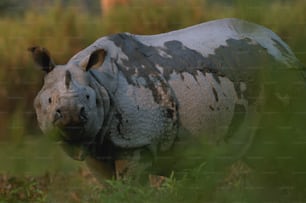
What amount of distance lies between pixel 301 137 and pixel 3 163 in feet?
Result: 3.39

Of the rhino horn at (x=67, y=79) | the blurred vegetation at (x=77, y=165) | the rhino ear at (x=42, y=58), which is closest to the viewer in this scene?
the blurred vegetation at (x=77, y=165)

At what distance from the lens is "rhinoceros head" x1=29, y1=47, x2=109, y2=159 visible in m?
5.29

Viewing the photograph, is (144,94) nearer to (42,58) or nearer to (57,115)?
(42,58)

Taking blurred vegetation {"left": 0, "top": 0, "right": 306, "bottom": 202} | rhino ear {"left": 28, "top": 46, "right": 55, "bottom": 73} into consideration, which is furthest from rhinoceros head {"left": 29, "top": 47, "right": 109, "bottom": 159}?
blurred vegetation {"left": 0, "top": 0, "right": 306, "bottom": 202}

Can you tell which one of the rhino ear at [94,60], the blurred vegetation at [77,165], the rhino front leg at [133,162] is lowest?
the rhino front leg at [133,162]

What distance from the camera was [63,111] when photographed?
5277 millimetres

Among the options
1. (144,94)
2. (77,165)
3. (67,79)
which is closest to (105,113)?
(144,94)

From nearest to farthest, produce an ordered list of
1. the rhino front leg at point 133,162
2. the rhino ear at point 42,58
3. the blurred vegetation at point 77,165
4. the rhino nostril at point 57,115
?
the blurred vegetation at point 77,165
the rhino nostril at point 57,115
the rhino ear at point 42,58
the rhino front leg at point 133,162

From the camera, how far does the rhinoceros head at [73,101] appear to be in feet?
17.4

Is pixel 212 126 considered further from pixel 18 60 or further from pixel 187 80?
pixel 18 60

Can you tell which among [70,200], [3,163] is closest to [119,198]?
[70,200]

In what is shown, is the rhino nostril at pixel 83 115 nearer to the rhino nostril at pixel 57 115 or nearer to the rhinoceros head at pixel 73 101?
the rhinoceros head at pixel 73 101

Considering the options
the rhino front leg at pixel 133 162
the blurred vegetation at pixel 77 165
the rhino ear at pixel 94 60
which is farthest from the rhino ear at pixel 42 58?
the rhino front leg at pixel 133 162

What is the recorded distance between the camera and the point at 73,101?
534 cm
